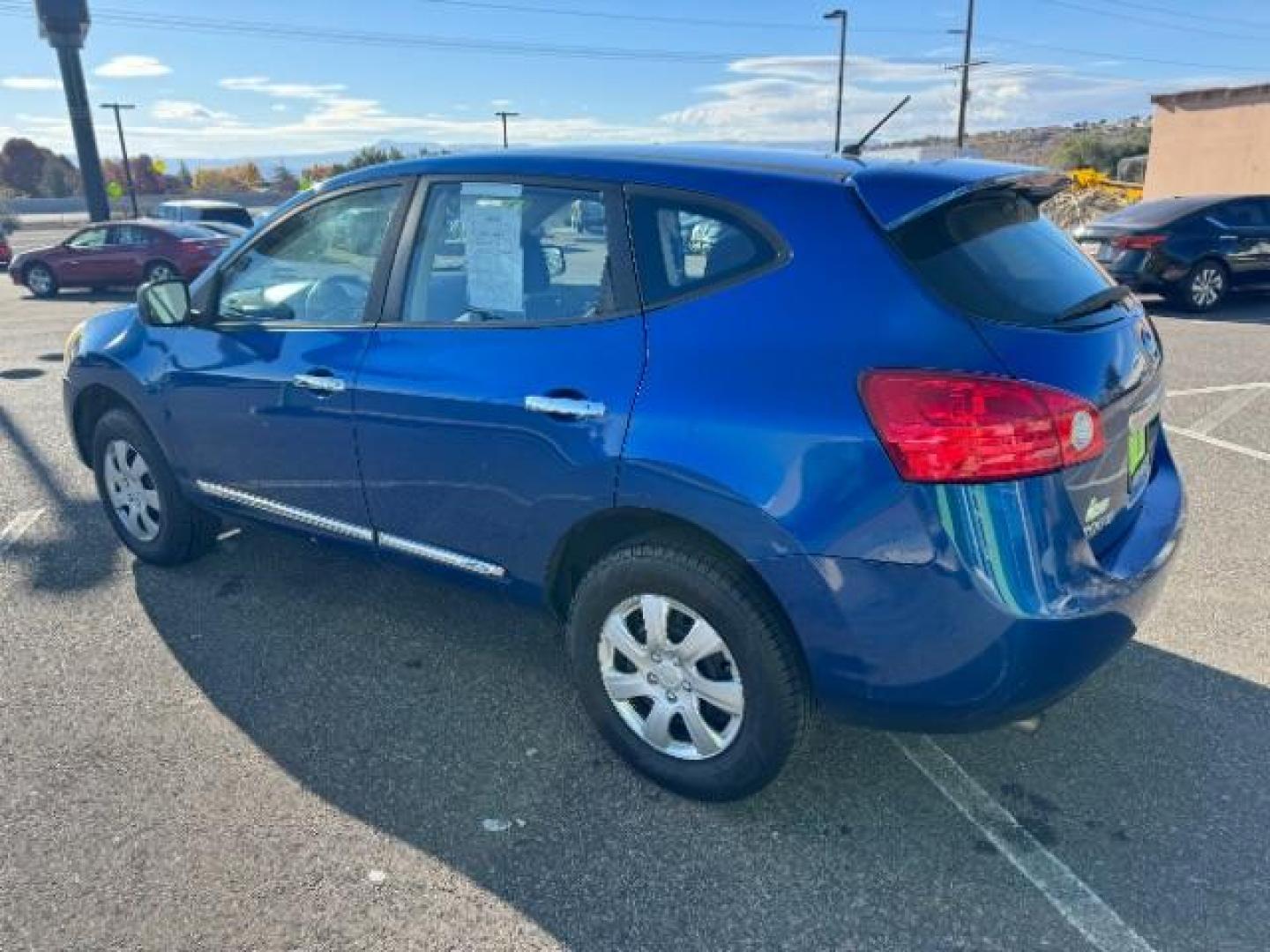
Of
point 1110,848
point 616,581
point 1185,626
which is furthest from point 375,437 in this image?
point 1185,626

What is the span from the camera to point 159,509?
4.18 meters

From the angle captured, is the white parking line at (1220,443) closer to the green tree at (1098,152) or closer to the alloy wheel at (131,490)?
the alloy wheel at (131,490)

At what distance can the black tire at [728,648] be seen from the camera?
2.46 meters

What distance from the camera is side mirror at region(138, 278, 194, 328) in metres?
3.73

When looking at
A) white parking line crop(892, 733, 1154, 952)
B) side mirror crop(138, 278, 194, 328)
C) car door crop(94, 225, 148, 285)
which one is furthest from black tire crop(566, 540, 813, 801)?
car door crop(94, 225, 148, 285)

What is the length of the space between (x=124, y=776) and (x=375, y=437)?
4.11 feet

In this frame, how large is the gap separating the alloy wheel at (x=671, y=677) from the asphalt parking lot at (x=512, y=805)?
197mm

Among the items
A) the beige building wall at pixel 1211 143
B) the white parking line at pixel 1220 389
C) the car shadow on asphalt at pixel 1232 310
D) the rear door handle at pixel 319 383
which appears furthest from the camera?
the beige building wall at pixel 1211 143

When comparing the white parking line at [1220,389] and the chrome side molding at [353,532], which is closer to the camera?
the chrome side molding at [353,532]

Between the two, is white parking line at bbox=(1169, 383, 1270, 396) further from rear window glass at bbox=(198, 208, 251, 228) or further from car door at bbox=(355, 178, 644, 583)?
rear window glass at bbox=(198, 208, 251, 228)

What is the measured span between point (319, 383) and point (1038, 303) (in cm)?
225

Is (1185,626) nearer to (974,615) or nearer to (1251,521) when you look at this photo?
(1251,521)

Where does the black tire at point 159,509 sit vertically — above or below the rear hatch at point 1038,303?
below

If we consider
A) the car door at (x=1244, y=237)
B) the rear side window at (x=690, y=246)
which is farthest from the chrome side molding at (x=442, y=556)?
the car door at (x=1244, y=237)
